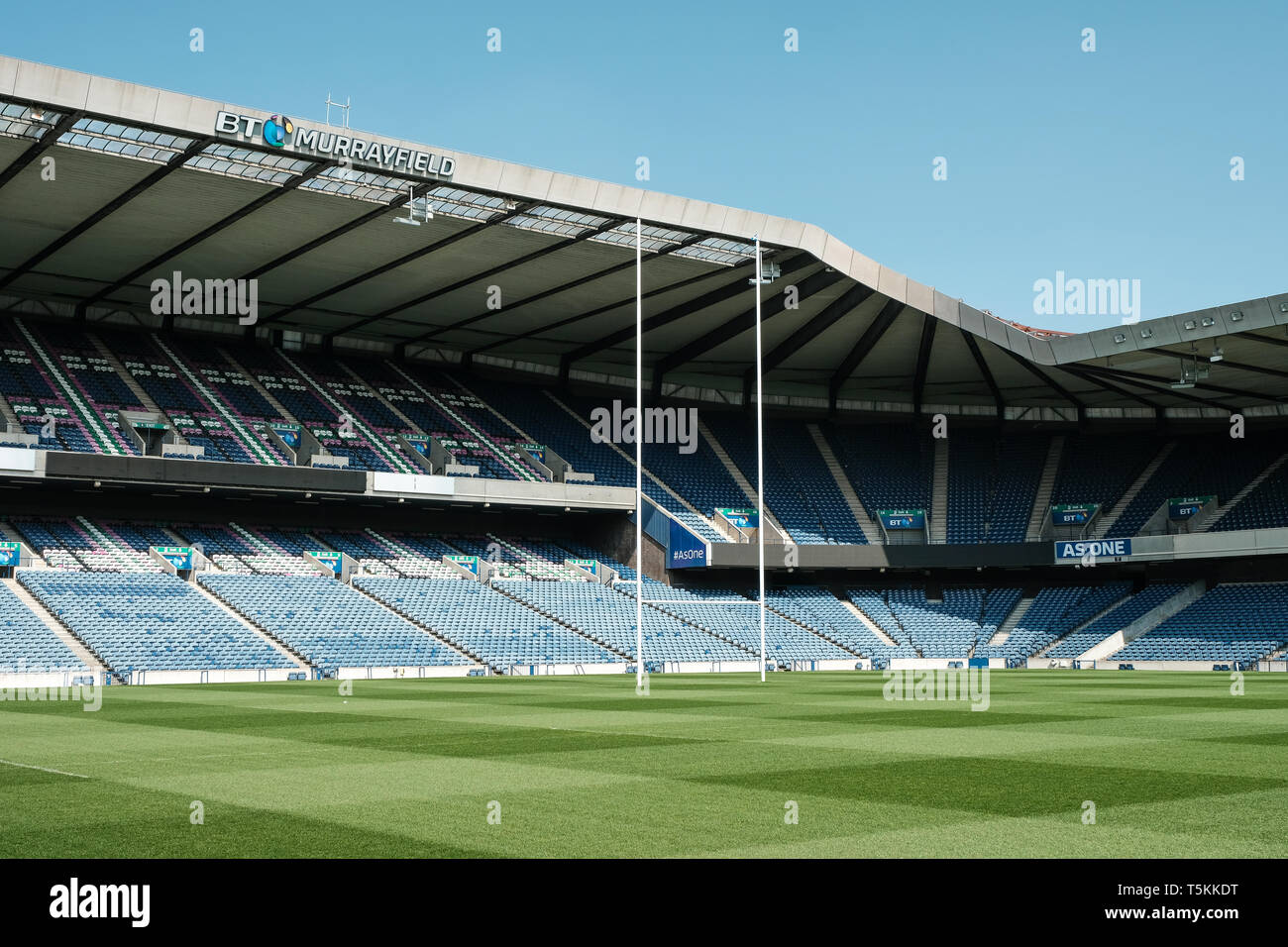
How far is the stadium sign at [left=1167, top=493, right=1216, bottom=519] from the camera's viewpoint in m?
57.3

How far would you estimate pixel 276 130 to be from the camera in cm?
3378

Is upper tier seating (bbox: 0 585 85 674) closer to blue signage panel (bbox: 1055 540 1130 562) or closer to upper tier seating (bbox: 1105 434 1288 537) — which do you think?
blue signage panel (bbox: 1055 540 1130 562)

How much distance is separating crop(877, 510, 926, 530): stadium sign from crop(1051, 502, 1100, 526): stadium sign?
6.31 m

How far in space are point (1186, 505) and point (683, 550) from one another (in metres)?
23.9

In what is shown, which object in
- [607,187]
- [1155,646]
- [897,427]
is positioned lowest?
[1155,646]

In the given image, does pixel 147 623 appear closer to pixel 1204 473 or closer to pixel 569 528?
pixel 569 528

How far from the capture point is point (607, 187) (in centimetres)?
3956

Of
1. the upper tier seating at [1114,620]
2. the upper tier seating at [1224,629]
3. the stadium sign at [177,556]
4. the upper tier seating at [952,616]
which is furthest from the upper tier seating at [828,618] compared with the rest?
the stadium sign at [177,556]

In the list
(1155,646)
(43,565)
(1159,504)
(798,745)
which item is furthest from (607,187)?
(1159,504)

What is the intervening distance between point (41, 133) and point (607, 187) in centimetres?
1632

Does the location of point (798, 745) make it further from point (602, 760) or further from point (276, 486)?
point (276, 486)

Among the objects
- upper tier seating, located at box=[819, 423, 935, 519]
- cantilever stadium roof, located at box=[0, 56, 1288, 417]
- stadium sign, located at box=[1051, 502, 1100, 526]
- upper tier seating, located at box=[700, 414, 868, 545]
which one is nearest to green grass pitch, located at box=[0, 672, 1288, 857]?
cantilever stadium roof, located at box=[0, 56, 1288, 417]
